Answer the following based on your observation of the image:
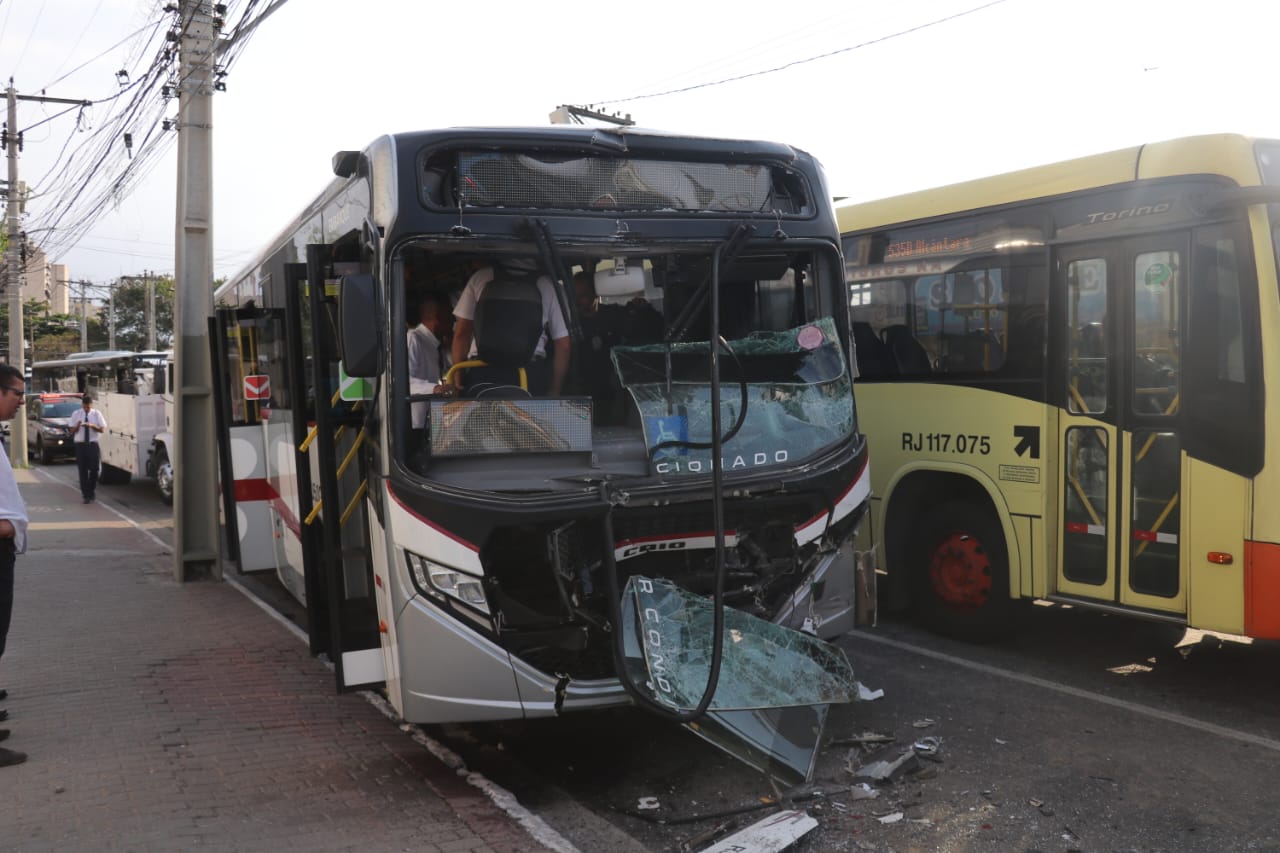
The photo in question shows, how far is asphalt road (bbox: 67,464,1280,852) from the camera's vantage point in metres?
4.67

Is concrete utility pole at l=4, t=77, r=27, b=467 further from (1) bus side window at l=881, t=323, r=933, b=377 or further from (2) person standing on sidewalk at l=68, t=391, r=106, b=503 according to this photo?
(1) bus side window at l=881, t=323, r=933, b=377

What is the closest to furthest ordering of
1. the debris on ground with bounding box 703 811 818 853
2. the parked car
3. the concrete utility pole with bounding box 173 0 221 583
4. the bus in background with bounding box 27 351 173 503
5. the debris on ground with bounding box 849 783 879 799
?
the debris on ground with bounding box 703 811 818 853
the debris on ground with bounding box 849 783 879 799
the concrete utility pole with bounding box 173 0 221 583
the bus in background with bounding box 27 351 173 503
the parked car


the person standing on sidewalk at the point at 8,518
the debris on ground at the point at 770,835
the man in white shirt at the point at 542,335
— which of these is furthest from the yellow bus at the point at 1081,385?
the person standing on sidewalk at the point at 8,518

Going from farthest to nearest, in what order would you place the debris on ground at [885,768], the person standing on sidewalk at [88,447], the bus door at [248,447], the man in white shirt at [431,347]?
1. the person standing on sidewalk at [88,447]
2. the bus door at [248,447]
3. the man in white shirt at [431,347]
4. the debris on ground at [885,768]

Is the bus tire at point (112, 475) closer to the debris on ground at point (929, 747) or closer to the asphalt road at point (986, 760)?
the asphalt road at point (986, 760)

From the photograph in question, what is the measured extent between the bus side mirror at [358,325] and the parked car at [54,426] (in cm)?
2818

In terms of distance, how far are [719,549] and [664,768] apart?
150cm

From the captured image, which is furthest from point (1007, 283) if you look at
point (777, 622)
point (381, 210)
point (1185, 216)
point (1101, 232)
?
point (381, 210)

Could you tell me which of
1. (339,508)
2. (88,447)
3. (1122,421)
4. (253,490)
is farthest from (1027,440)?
(88,447)

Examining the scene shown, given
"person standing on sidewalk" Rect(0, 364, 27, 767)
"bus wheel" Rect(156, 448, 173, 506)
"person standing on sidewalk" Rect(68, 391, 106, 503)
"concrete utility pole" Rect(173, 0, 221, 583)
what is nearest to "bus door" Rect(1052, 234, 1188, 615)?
"person standing on sidewalk" Rect(0, 364, 27, 767)

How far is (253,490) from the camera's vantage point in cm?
965

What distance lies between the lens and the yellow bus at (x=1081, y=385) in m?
5.87

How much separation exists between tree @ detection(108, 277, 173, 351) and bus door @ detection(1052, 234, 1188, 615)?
236ft

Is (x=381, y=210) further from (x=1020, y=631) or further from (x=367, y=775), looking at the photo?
(x=1020, y=631)
